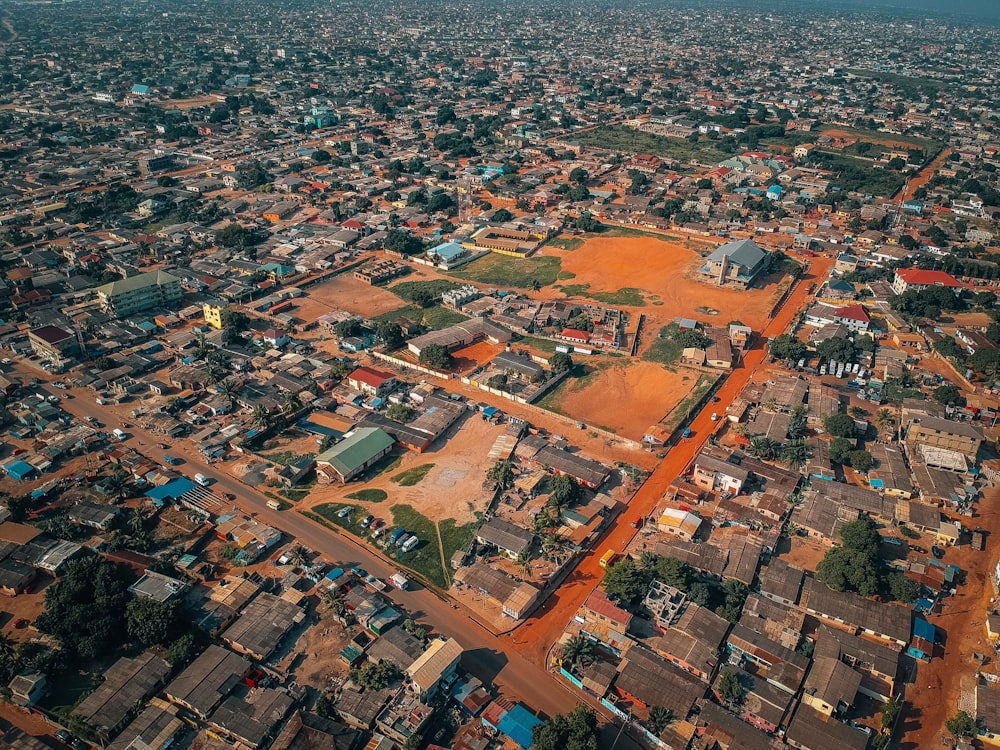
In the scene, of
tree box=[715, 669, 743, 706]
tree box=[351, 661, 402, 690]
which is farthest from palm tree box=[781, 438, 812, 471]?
tree box=[351, 661, 402, 690]

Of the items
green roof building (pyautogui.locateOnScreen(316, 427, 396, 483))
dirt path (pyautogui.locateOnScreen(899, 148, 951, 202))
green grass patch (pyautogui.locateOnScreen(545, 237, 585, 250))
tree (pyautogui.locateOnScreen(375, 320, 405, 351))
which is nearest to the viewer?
green roof building (pyautogui.locateOnScreen(316, 427, 396, 483))

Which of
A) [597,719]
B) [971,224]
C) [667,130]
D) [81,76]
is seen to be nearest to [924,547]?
[597,719]

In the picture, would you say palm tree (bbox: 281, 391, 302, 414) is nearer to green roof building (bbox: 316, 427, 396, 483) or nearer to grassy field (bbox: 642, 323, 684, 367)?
green roof building (bbox: 316, 427, 396, 483)

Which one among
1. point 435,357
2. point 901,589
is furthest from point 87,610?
point 901,589

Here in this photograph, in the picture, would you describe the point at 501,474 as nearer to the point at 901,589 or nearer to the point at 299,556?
the point at 299,556

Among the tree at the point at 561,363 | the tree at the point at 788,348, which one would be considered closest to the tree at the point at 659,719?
the tree at the point at 561,363

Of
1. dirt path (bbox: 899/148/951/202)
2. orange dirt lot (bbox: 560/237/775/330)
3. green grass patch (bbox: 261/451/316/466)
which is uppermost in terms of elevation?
dirt path (bbox: 899/148/951/202)

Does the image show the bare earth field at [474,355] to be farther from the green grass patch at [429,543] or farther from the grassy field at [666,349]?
the green grass patch at [429,543]
